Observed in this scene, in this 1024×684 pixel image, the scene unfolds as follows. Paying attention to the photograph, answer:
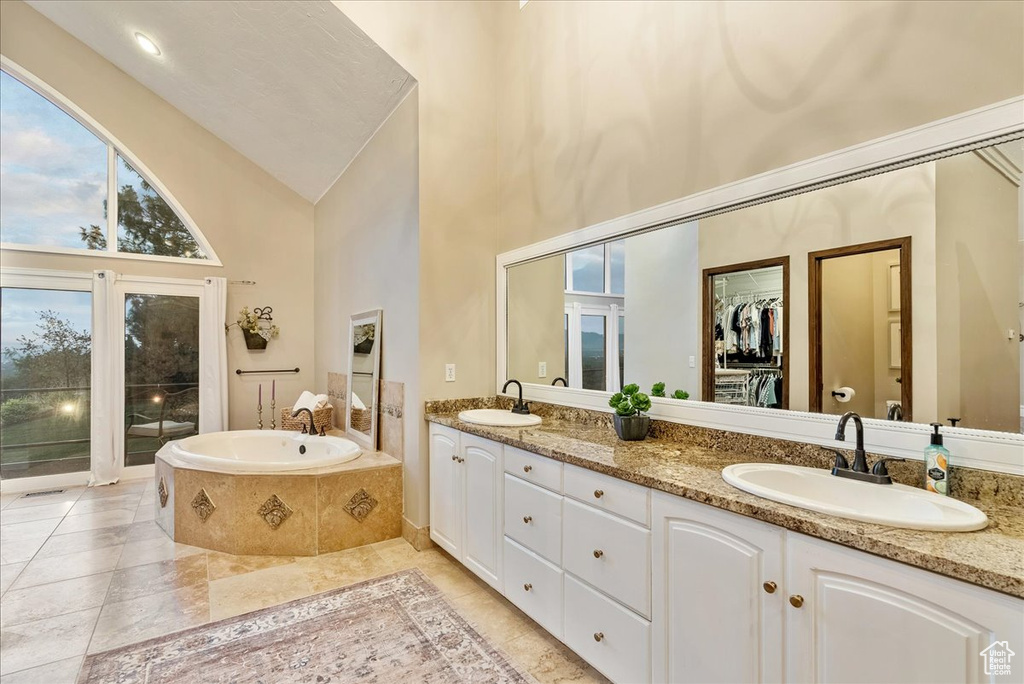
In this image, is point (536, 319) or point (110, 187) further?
point (110, 187)

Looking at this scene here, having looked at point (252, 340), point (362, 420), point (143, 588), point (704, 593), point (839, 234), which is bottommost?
point (143, 588)

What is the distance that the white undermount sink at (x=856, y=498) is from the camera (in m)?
1.09

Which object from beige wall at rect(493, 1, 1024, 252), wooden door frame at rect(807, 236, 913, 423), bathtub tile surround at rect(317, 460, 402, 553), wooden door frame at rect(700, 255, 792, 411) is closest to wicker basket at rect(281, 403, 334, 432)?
bathtub tile surround at rect(317, 460, 402, 553)

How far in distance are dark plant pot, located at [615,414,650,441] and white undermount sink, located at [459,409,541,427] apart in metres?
0.61

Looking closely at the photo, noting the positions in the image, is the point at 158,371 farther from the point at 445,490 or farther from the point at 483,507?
the point at 483,507

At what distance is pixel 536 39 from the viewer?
2.91m

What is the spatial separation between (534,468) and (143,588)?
2.31 meters

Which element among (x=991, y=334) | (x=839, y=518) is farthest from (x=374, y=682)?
(x=991, y=334)

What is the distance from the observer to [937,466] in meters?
1.29

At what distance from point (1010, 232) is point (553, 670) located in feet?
6.89

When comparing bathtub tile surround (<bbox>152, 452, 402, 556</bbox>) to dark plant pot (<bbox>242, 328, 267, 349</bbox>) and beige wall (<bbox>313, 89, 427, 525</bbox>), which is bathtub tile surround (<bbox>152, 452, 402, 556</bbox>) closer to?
beige wall (<bbox>313, 89, 427, 525</bbox>)

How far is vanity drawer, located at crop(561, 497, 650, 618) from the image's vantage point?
62.5 inches

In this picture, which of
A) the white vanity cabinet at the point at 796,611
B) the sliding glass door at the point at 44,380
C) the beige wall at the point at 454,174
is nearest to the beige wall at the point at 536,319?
the beige wall at the point at 454,174

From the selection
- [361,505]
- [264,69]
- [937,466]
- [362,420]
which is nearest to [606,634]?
[937,466]
